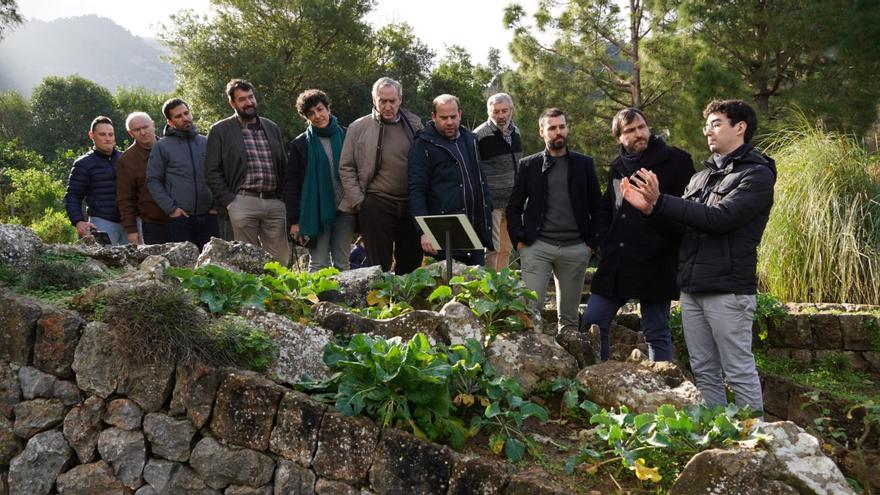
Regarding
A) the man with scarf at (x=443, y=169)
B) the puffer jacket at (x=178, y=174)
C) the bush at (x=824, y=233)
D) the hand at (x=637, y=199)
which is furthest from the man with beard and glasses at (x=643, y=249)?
the puffer jacket at (x=178, y=174)

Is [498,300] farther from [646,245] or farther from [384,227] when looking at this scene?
[384,227]

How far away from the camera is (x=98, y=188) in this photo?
6434mm

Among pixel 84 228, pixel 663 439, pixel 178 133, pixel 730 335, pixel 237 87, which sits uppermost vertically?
pixel 237 87

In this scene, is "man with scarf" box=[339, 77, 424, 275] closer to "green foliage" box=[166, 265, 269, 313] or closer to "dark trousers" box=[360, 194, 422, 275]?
"dark trousers" box=[360, 194, 422, 275]

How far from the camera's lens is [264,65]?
82.9 feet

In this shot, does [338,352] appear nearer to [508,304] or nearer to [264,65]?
[508,304]

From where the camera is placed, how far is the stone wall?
325 cm

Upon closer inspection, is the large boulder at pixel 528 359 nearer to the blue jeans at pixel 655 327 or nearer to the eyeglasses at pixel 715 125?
the blue jeans at pixel 655 327

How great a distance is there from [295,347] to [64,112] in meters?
41.1

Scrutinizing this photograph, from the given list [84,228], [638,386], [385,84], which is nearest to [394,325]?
[638,386]

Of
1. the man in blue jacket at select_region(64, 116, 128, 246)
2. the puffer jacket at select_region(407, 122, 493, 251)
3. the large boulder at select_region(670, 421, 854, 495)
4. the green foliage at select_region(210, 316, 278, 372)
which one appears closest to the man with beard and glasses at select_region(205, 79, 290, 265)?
the man in blue jacket at select_region(64, 116, 128, 246)

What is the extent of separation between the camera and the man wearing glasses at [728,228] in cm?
387

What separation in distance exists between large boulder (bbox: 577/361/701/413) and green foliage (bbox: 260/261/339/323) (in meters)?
1.60

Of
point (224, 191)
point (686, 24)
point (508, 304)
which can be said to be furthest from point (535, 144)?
point (508, 304)
